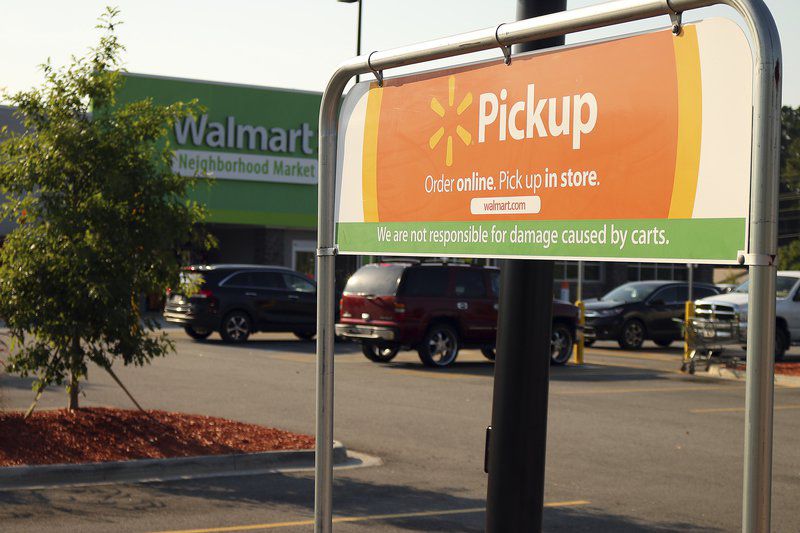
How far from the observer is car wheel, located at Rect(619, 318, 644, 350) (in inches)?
1090

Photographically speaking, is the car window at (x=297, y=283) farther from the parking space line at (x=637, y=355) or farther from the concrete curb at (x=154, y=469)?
the concrete curb at (x=154, y=469)

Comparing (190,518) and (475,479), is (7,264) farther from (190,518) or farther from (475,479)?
(475,479)

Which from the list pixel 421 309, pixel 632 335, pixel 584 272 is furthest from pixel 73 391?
pixel 584 272

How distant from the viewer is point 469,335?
71.5 feet

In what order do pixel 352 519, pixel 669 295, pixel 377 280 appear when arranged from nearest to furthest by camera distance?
pixel 352 519 < pixel 377 280 < pixel 669 295

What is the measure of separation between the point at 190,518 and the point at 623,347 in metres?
20.8

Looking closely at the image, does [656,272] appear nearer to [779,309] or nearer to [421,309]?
[779,309]

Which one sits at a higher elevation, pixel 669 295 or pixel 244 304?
pixel 669 295

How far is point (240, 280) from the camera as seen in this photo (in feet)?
85.1

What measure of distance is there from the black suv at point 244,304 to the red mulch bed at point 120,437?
45.1 feet

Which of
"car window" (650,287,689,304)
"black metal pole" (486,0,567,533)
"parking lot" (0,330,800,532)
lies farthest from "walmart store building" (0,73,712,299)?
"black metal pole" (486,0,567,533)

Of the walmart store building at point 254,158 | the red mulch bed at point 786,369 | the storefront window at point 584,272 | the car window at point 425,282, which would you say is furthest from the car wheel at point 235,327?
the storefront window at point 584,272

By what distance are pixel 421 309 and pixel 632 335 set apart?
27.4 ft

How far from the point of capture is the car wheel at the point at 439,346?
21156 millimetres
